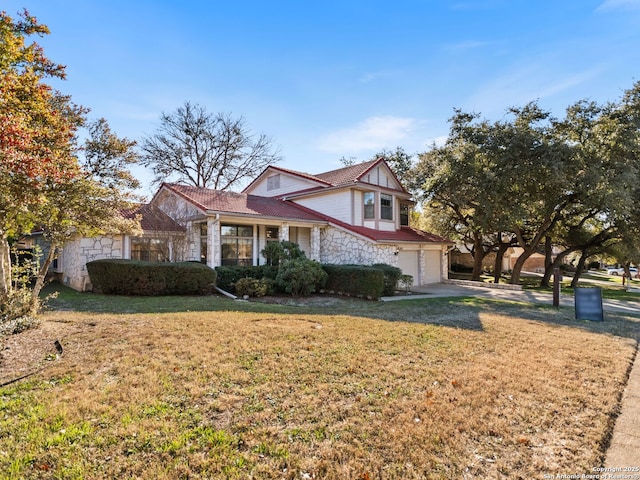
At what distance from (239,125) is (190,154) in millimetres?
5015

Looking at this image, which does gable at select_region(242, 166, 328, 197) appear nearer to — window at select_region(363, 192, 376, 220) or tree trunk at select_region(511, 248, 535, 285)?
window at select_region(363, 192, 376, 220)

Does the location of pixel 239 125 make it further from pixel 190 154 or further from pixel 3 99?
pixel 3 99

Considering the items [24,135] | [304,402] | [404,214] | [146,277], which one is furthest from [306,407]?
[404,214]

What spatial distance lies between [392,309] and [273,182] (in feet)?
46.5

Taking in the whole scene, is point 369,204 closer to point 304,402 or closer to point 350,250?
point 350,250

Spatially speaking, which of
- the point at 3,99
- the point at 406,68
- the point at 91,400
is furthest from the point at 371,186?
the point at 91,400

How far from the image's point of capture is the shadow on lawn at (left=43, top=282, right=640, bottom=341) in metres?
8.70

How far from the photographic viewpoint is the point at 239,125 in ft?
103

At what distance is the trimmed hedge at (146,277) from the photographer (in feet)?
39.0

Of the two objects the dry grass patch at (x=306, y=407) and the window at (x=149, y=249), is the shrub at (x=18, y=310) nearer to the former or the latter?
the dry grass patch at (x=306, y=407)

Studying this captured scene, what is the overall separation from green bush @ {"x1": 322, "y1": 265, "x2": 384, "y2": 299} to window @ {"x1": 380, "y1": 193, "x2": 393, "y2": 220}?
6.18m

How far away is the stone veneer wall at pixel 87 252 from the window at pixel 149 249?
22.8 inches

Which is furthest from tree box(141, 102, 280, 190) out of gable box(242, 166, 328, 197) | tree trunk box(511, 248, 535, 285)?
tree trunk box(511, 248, 535, 285)

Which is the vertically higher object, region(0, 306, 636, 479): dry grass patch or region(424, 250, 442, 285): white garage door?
region(424, 250, 442, 285): white garage door
